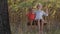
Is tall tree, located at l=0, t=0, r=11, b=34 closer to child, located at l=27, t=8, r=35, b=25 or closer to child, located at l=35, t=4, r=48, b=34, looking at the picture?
child, located at l=27, t=8, r=35, b=25

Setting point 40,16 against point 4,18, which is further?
point 40,16

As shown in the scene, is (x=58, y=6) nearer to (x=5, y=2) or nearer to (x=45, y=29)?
(x=45, y=29)

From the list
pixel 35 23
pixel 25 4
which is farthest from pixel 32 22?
pixel 25 4

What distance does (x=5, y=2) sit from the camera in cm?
345

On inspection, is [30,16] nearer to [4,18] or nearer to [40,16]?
[40,16]

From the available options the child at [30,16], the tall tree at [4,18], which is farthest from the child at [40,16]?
the tall tree at [4,18]

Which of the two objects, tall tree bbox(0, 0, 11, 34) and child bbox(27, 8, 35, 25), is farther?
child bbox(27, 8, 35, 25)

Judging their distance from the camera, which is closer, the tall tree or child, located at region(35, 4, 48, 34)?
the tall tree

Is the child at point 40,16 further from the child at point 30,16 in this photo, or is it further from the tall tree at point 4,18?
the tall tree at point 4,18

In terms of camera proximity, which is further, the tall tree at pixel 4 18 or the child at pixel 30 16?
the child at pixel 30 16

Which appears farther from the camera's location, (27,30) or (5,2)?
(27,30)

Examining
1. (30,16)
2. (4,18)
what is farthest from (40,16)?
(4,18)

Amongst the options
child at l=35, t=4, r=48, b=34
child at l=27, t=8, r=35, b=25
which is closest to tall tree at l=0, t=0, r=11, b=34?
child at l=27, t=8, r=35, b=25

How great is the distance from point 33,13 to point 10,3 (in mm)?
363
